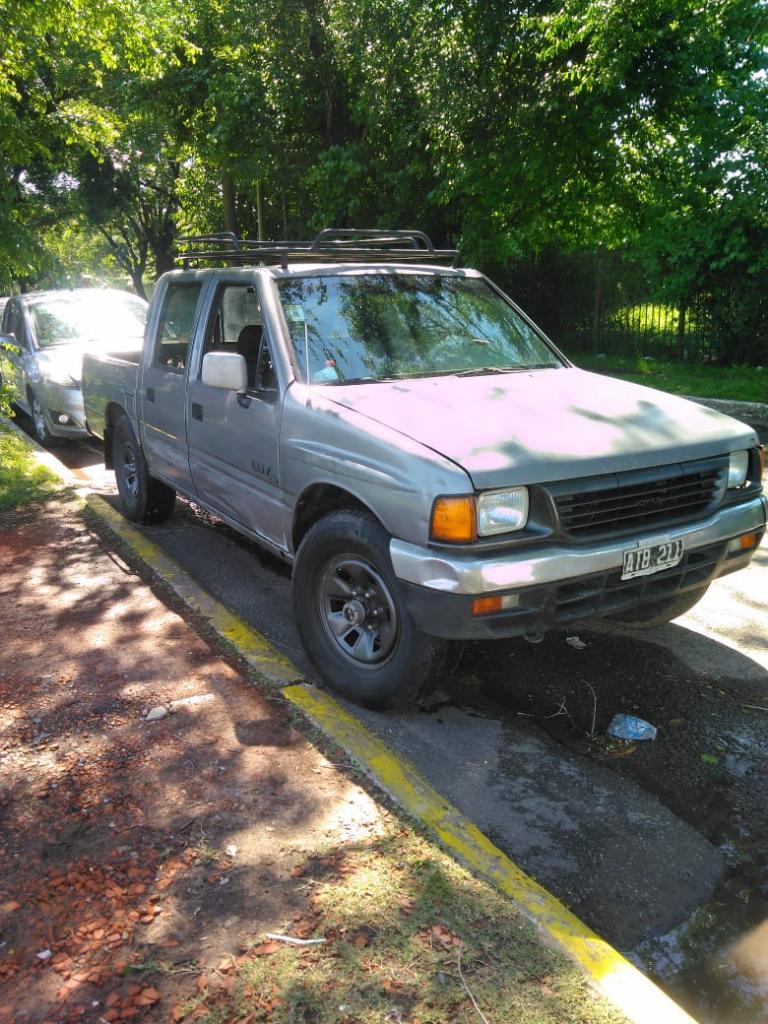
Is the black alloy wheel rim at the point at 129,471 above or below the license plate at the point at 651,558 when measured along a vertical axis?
below

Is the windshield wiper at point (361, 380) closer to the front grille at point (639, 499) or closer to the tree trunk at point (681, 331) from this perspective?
the front grille at point (639, 499)

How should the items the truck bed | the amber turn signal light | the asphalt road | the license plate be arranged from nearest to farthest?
1. the asphalt road
2. the amber turn signal light
3. the license plate
4. the truck bed

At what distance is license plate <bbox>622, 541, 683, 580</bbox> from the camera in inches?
132

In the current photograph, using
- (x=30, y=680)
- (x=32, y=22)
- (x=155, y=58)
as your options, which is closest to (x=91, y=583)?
(x=30, y=680)

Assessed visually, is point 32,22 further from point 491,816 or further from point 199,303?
point 491,816

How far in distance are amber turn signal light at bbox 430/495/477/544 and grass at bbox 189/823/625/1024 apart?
3.81 ft

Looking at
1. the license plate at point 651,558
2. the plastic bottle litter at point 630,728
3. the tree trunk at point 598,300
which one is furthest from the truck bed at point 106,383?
the tree trunk at point 598,300

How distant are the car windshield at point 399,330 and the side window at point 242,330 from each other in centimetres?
27

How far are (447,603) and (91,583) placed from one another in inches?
117

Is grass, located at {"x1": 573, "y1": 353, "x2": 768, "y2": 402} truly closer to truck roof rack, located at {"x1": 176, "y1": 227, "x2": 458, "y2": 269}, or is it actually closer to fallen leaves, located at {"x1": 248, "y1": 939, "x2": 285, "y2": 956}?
truck roof rack, located at {"x1": 176, "y1": 227, "x2": 458, "y2": 269}

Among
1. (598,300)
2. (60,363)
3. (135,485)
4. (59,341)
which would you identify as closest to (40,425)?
(60,363)

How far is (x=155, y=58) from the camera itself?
12.6 metres

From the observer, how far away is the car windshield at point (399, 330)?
417 centimetres

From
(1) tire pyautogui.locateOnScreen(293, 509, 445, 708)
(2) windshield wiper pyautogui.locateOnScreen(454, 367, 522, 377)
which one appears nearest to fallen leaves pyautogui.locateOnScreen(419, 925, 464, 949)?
(1) tire pyautogui.locateOnScreen(293, 509, 445, 708)
